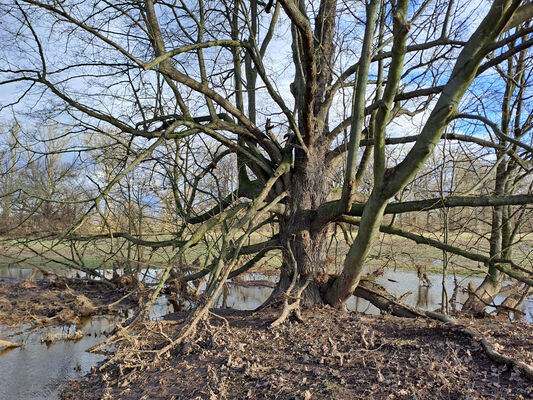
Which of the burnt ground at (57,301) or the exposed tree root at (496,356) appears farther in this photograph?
the burnt ground at (57,301)

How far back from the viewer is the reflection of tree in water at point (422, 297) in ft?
31.1

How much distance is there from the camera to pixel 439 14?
5.32m

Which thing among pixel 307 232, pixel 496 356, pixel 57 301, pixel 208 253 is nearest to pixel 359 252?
pixel 307 232

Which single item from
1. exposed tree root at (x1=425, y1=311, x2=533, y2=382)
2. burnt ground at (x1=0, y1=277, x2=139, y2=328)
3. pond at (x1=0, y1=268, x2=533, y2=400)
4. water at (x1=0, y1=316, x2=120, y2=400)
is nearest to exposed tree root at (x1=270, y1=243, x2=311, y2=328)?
pond at (x1=0, y1=268, x2=533, y2=400)

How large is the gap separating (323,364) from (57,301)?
8061mm

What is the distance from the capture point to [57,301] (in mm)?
9281

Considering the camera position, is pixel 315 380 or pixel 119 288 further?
pixel 119 288

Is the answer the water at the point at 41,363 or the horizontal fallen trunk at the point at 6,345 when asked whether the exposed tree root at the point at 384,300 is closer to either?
the water at the point at 41,363

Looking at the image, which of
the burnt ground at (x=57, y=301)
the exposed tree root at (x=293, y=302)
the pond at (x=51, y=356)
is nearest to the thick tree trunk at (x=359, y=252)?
the exposed tree root at (x=293, y=302)

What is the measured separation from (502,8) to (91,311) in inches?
354

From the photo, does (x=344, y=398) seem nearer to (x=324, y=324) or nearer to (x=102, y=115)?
(x=324, y=324)

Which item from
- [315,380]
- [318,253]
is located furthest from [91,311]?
[315,380]

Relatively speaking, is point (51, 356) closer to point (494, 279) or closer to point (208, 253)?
point (208, 253)

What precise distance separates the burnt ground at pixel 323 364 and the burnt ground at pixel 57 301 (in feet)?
11.0
